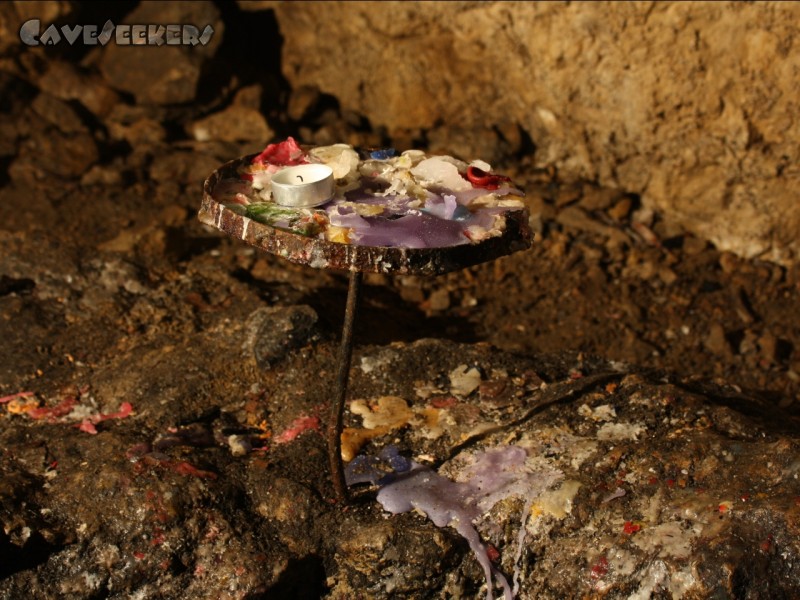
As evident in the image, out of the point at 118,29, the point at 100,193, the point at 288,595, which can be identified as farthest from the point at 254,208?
the point at 118,29

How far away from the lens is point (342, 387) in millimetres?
2332

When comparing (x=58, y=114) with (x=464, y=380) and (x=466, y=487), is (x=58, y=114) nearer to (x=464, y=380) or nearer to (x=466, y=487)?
(x=464, y=380)

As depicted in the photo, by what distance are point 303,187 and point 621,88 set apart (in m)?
2.84

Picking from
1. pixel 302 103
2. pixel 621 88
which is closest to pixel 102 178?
pixel 302 103

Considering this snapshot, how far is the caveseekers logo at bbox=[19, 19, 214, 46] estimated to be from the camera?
5.07 meters

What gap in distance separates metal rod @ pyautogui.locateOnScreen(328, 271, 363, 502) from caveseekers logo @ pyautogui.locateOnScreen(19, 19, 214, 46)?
10.8ft

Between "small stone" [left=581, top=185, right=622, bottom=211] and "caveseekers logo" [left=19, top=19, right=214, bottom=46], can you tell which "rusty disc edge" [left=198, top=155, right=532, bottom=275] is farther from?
"caveseekers logo" [left=19, top=19, right=214, bottom=46]

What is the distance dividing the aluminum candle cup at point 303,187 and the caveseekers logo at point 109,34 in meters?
3.16

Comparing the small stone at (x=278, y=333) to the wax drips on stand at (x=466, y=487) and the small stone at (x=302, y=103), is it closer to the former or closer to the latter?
the wax drips on stand at (x=466, y=487)

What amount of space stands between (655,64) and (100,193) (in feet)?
10.5

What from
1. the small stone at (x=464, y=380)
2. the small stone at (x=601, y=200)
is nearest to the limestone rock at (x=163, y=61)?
the small stone at (x=601, y=200)

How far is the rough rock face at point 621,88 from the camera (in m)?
3.99

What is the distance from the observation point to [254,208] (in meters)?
2.10

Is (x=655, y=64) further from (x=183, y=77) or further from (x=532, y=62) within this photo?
(x=183, y=77)
